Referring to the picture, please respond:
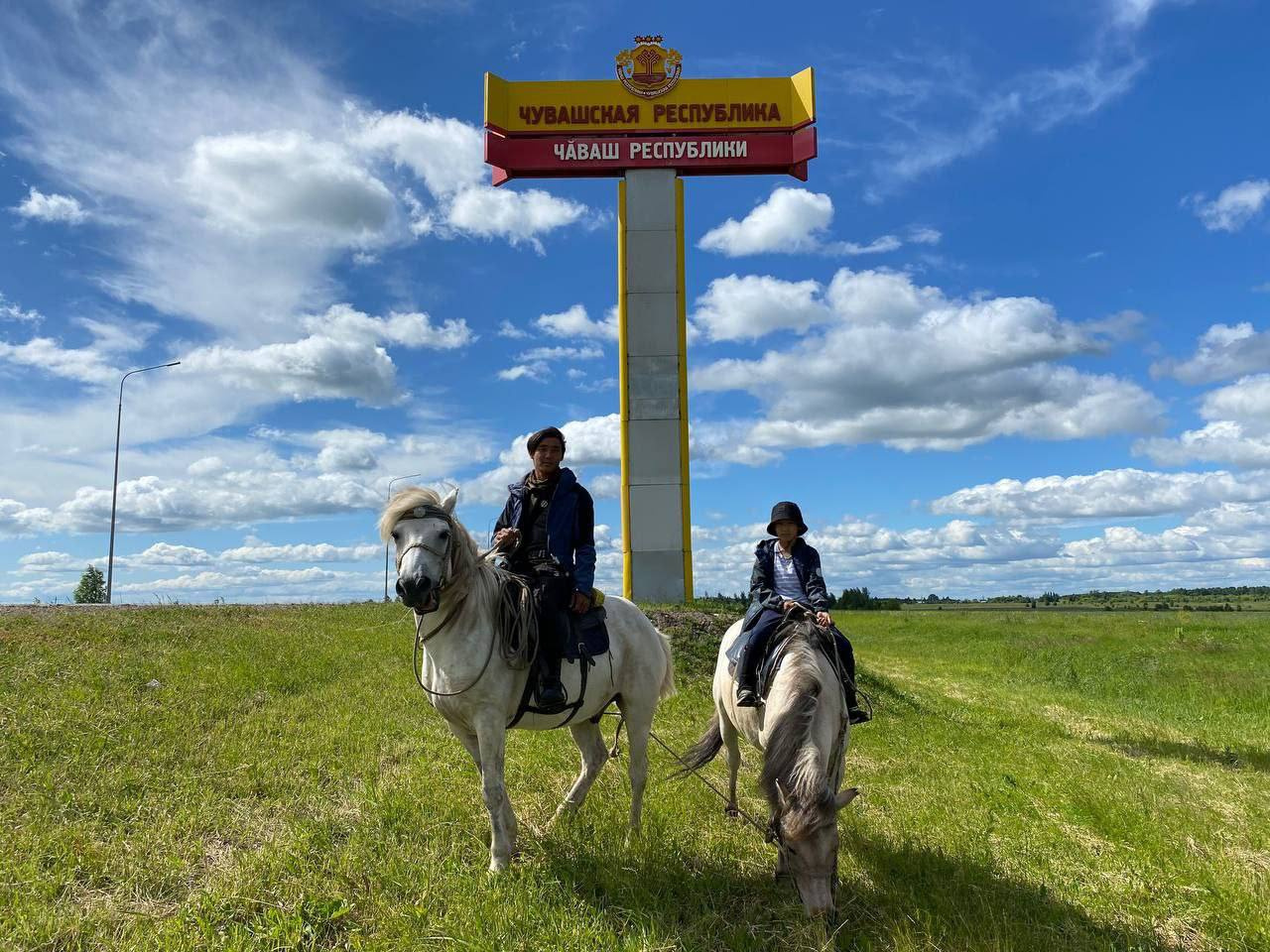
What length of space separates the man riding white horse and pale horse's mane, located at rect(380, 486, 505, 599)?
0.33m

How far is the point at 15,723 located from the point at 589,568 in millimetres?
7086

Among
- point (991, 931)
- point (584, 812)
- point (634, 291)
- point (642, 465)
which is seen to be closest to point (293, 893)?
point (584, 812)

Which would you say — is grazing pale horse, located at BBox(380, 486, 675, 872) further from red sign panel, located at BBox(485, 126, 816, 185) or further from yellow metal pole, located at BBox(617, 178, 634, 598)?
red sign panel, located at BBox(485, 126, 816, 185)

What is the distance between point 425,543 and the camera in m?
5.05

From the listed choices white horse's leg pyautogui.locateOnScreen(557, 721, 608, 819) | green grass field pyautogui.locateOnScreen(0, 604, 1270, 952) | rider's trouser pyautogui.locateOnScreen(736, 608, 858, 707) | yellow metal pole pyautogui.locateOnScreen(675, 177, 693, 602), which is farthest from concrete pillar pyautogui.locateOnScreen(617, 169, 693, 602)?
rider's trouser pyautogui.locateOnScreen(736, 608, 858, 707)

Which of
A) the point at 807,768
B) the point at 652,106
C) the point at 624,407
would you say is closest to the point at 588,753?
the point at 807,768

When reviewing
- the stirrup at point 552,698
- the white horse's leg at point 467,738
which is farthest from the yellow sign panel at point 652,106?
the white horse's leg at point 467,738

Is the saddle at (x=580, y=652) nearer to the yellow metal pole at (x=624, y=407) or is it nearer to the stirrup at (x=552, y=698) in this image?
the stirrup at (x=552, y=698)

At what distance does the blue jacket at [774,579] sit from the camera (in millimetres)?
6810

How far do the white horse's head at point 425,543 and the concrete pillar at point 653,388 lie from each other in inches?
519

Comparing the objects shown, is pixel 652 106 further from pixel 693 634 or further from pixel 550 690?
pixel 550 690

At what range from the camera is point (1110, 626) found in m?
30.0

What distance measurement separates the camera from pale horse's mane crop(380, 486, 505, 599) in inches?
205

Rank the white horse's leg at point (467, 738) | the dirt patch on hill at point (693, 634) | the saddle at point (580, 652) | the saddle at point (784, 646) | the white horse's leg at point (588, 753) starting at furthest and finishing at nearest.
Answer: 1. the dirt patch on hill at point (693, 634)
2. the white horse's leg at point (588, 753)
3. the saddle at point (784, 646)
4. the saddle at point (580, 652)
5. the white horse's leg at point (467, 738)
